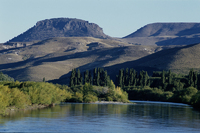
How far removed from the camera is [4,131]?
4838cm

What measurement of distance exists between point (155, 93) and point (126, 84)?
1762 cm

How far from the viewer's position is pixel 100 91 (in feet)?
455

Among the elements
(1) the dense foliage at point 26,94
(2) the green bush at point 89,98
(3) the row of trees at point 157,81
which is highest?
(3) the row of trees at point 157,81

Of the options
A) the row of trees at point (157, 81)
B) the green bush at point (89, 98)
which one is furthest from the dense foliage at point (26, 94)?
the row of trees at point (157, 81)

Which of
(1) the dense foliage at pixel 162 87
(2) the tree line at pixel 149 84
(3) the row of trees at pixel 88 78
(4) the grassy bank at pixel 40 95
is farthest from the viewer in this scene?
(3) the row of trees at pixel 88 78

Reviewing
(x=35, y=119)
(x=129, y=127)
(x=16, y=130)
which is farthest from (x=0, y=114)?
(x=129, y=127)

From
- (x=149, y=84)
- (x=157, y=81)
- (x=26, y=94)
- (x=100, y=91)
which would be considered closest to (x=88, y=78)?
(x=100, y=91)

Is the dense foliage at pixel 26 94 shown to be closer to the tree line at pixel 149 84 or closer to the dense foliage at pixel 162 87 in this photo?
the tree line at pixel 149 84

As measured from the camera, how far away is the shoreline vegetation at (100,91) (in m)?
84.6

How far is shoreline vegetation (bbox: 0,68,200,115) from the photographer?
8455 cm

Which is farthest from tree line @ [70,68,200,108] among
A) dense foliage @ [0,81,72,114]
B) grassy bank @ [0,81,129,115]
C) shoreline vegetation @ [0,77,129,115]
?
dense foliage @ [0,81,72,114]

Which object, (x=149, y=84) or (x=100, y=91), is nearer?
(x=100, y=91)

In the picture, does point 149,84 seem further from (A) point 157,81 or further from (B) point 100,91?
(B) point 100,91

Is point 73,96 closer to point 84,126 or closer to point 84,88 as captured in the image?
point 84,88
